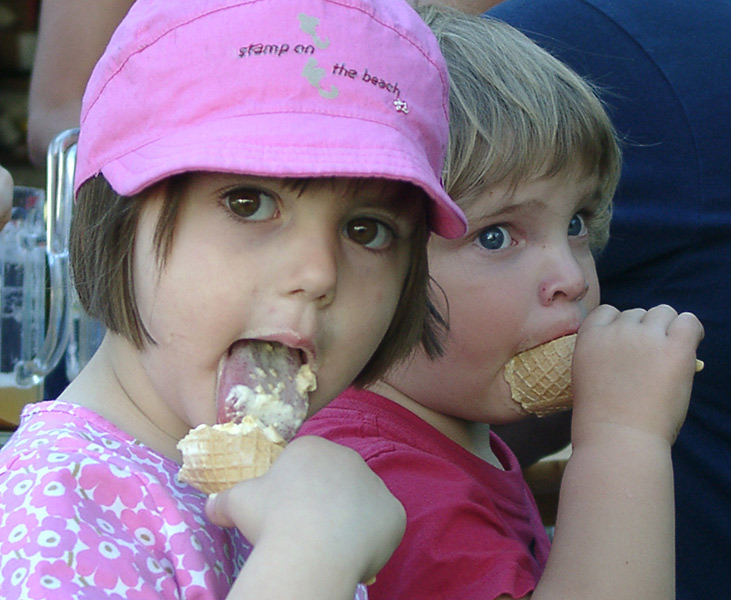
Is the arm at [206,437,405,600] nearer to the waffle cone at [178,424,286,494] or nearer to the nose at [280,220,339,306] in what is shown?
the waffle cone at [178,424,286,494]

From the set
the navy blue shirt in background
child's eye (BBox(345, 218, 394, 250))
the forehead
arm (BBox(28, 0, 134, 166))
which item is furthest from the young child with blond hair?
arm (BBox(28, 0, 134, 166))

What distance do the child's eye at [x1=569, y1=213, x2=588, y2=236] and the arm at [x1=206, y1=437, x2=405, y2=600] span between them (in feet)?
2.97

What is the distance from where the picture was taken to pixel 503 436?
2.63m

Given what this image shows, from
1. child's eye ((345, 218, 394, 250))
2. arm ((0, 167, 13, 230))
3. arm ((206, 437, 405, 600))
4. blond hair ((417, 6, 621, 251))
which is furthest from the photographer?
arm ((0, 167, 13, 230))

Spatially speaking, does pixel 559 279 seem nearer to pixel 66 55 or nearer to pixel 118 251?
pixel 118 251

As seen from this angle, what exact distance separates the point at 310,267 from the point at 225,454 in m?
0.26

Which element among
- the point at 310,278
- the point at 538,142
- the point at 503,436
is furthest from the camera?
the point at 503,436

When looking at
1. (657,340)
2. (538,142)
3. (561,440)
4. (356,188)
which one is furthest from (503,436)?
(356,188)

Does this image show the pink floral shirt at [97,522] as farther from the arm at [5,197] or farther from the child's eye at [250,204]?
→ the arm at [5,197]

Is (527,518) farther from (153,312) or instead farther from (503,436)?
(153,312)

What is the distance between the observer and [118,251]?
1.34 metres

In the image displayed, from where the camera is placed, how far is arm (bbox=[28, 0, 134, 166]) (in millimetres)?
2877

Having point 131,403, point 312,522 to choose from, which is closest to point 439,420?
point 131,403

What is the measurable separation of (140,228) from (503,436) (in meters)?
1.56
